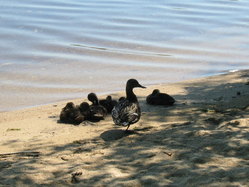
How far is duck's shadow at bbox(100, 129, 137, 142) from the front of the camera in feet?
21.6

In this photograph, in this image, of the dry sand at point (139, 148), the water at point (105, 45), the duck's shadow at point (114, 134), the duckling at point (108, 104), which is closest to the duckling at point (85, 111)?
the dry sand at point (139, 148)

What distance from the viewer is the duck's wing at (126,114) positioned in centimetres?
665

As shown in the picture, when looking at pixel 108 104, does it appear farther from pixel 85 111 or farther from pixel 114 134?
pixel 114 134

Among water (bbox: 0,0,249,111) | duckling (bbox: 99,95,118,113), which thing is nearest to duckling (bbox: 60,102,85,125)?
duckling (bbox: 99,95,118,113)

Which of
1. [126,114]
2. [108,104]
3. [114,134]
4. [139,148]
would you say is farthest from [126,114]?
[108,104]

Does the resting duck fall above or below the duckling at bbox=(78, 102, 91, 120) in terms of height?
above

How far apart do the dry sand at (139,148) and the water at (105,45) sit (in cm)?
196

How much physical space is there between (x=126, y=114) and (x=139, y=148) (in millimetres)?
948

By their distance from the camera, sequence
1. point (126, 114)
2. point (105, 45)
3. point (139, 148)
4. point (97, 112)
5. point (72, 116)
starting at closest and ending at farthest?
point (139, 148) → point (126, 114) → point (72, 116) → point (97, 112) → point (105, 45)

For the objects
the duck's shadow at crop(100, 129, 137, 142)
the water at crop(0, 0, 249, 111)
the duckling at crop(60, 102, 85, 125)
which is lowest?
the duck's shadow at crop(100, 129, 137, 142)

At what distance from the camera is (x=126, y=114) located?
6688mm

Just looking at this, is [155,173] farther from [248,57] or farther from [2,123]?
[248,57]

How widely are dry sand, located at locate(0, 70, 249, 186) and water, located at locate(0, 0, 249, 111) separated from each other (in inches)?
77.0

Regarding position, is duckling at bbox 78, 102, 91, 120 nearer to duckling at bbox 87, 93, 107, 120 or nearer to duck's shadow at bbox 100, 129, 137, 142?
duckling at bbox 87, 93, 107, 120
